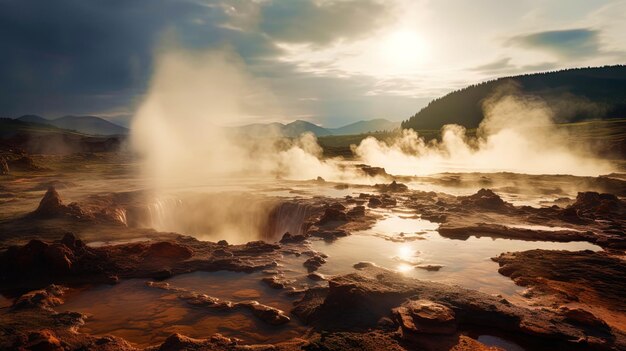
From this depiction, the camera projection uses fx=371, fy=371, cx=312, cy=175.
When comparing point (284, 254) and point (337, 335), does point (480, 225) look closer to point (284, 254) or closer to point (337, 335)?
point (284, 254)

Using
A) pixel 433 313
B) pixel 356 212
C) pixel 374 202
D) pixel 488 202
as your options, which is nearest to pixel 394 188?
pixel 374 202

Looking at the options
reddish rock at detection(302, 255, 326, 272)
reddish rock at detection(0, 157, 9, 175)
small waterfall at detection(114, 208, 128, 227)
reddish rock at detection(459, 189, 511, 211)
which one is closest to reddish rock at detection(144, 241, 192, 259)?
reddish rock at detection(302, 255, 326, 272)

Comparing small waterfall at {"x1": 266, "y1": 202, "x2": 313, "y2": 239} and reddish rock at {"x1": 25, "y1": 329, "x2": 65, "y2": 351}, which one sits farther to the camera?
small waterfall at {"x1": 266, "y1": 202, "x2": 313, "y2": 239}

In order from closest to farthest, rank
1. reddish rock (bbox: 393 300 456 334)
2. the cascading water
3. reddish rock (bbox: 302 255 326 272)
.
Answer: reddish rock (bbox: 393 300 456 334) → reddish rock (bbox: 302 255 326 272) → the cascading water

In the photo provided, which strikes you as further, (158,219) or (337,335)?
(158,219)

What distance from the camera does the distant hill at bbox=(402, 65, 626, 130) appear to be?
116875 mm

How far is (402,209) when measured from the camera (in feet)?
71.4

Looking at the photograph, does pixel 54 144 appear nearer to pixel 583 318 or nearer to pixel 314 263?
pixel 314 263

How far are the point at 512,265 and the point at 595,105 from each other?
137m

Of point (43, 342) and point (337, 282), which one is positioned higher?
point (337, 282)

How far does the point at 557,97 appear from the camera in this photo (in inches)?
5138

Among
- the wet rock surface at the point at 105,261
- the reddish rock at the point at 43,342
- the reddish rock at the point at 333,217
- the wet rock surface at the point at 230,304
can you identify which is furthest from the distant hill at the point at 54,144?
the reddish rock at the point at 43,342

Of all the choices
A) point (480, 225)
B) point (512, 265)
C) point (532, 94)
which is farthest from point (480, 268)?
point (532, 94)

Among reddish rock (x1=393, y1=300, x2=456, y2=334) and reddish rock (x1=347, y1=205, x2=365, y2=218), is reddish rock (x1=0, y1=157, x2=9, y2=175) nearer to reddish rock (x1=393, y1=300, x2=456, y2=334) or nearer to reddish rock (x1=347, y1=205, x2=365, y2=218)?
reddish rock (x1=347, y1=205, x2=365, y2=218)
